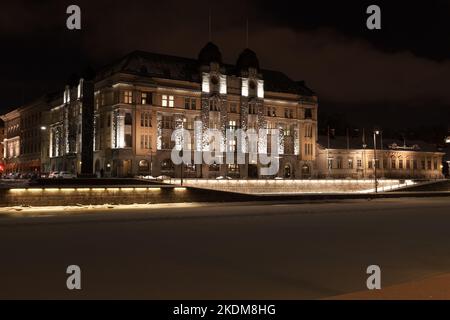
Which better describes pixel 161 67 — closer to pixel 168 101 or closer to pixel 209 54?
pixel 168 101

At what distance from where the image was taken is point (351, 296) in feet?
35.6

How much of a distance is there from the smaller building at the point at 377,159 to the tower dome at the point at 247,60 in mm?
22076

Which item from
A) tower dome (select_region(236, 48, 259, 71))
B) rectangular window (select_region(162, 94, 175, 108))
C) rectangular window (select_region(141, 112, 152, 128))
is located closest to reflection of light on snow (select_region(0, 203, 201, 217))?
rectangular window (select_region(141, 112, 152, 128))

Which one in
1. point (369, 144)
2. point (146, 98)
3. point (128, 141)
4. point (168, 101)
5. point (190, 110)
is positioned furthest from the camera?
point (369, 144)

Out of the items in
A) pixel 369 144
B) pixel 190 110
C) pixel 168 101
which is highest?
pixel 168 101

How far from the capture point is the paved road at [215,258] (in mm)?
12867

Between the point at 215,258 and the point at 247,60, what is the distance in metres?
86.6

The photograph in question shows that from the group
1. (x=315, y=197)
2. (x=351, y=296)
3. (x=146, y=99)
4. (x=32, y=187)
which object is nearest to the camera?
(x=351, y=296)

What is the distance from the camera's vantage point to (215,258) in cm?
1759

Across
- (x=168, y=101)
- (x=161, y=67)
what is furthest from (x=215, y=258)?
(x=161, y=67)

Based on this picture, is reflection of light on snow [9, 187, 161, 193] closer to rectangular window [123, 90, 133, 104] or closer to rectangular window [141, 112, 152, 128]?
rectangular window [141, 112, 152, 128]

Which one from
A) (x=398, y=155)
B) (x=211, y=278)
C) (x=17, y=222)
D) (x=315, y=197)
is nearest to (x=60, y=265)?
(x=211, y=278)
